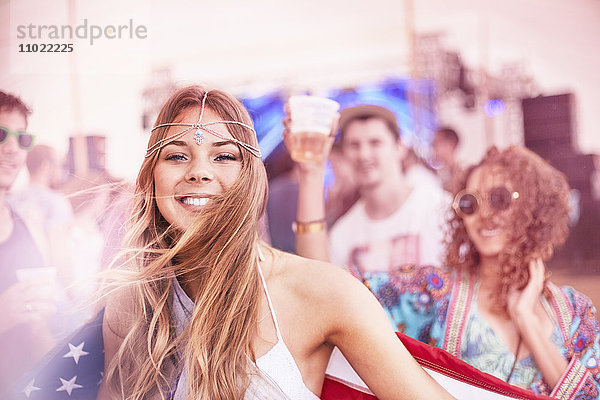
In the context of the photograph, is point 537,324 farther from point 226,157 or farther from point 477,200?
point 226,157

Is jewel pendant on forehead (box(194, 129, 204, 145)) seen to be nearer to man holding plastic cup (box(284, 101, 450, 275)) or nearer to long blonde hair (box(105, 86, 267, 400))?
long blonde hair (box(105, 86, 267, 400))

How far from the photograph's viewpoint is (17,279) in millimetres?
2199

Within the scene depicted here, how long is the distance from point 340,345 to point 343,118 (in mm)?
1080

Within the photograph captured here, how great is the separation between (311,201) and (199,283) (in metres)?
0.70

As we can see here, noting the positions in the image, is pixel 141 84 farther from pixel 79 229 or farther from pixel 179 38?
pixel 79 229

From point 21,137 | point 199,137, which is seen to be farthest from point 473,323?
point 21,137

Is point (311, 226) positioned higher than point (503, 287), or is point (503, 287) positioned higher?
point (311, 226)

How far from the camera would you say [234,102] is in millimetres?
1945

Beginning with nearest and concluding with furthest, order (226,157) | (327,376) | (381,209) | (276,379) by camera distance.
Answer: (276,379) < (226,157) < (327,376) < (381,209)

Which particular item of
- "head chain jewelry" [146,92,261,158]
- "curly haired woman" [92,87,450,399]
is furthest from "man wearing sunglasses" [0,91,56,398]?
"head chain jewelry" [146,92,261,158]

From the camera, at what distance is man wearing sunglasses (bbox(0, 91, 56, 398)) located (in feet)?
7.09

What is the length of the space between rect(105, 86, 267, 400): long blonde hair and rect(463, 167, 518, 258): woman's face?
38.8 inches

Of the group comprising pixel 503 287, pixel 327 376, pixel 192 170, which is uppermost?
pixel 192 170

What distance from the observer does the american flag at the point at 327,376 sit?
6.49ft
